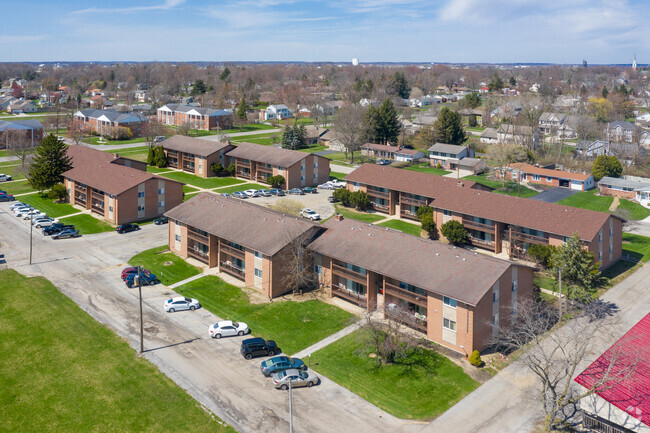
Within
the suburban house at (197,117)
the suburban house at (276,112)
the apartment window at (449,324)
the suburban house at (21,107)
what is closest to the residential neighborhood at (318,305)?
the apartment window at (449,324)

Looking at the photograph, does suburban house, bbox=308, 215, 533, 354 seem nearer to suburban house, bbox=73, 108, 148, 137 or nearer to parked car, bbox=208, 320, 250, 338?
parked car, bbox=208, 320, 250, 338

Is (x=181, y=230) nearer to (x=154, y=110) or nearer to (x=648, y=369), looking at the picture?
(x=648, y=369)

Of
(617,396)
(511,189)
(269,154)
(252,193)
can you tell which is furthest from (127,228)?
(511,189)

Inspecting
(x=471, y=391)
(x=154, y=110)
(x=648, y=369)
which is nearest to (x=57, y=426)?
(x=471, y=391)

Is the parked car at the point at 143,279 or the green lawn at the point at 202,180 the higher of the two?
the green lawn at the point at 202,180

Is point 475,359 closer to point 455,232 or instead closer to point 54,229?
point 455,232

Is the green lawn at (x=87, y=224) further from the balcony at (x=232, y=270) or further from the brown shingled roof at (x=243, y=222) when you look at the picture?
the balcony at (x=232, y=270)
